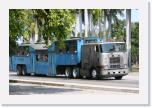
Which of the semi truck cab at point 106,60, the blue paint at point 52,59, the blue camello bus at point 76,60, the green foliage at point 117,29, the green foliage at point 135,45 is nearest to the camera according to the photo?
the green foliage at point 135,45

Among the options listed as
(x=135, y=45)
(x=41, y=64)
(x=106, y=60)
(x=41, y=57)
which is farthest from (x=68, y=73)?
(x=135, y=45)

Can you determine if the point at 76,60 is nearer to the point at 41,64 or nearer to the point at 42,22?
the point at 41,64

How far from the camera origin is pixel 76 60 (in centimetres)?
3066

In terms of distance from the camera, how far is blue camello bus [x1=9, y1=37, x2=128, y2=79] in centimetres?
2806

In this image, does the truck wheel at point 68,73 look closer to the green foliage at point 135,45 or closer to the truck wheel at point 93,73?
the truck wheel at point 93,73

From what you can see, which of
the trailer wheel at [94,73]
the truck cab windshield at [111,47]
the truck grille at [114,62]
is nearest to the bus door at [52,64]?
the trailer wheel at [94,73]

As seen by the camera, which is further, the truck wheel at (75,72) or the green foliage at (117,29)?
the green foliage at (117,29)

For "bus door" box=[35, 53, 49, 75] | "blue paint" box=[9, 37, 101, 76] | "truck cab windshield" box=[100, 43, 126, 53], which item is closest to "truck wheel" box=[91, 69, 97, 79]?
"truck cab windshield" box=[100, 43, 126, 53]

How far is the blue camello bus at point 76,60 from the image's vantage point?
2806 centimetres

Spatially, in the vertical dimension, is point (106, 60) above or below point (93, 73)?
above

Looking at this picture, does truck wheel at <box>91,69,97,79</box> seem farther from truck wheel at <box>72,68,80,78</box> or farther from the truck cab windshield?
truck wheel at <box>72,68,80,78</box>
